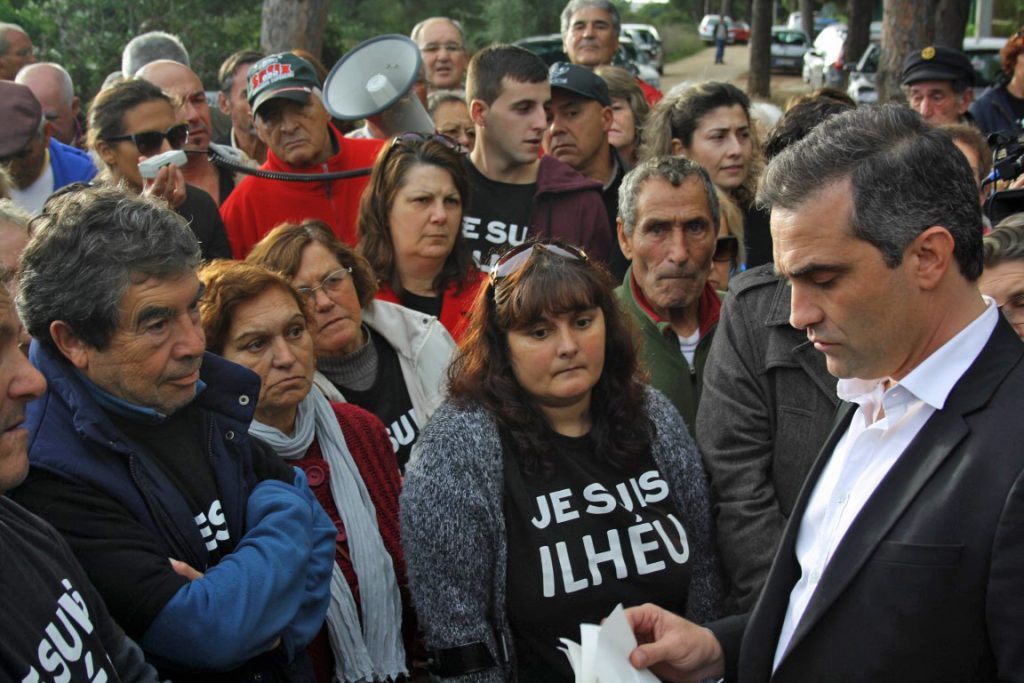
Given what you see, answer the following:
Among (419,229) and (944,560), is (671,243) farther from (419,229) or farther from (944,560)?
(944,560)

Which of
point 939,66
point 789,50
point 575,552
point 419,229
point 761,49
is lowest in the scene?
point 789,50

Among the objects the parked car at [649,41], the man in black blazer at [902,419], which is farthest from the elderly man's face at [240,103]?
the parked car at [649,41]

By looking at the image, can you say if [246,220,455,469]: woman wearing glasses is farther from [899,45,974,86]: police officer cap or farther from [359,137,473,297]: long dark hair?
[899,45,974,86]: police officer cap

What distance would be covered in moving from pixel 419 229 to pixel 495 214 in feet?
2.25

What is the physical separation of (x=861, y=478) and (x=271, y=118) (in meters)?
3.97

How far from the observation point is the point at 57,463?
237cm

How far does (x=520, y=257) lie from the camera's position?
310cm

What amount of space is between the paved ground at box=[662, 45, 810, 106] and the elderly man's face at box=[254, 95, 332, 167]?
24333 mm

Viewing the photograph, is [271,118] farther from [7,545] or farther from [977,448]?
[977,448]

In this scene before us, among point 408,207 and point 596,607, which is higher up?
point 408,207

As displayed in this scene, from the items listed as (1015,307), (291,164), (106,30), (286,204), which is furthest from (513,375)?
(106,30)

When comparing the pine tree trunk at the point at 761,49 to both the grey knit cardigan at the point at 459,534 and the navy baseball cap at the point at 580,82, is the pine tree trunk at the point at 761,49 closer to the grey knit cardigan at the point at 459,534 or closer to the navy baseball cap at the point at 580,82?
the navy baseball cap at the point at 580,82

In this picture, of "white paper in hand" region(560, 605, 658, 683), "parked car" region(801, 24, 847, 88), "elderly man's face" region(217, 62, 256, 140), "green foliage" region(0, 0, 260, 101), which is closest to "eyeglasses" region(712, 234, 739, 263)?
"white paper in hand" region(560, 605, 658, 683)

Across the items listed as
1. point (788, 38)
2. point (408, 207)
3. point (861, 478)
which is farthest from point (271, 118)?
point (788, 38)
